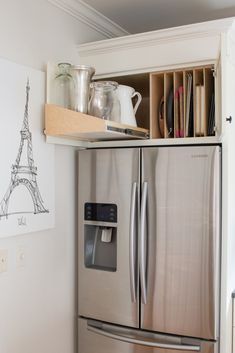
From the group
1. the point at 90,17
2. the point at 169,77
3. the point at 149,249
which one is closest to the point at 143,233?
the point at 149,249

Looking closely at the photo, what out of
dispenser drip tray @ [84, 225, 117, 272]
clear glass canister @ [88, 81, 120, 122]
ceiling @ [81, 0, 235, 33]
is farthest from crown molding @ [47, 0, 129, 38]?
dispenser drip tray @ [84, 225, 117, 272]

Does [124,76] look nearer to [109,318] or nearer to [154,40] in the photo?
[154,40]

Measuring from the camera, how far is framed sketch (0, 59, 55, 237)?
1842 mm

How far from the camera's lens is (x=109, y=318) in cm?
227

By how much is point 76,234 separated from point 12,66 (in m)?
1.07

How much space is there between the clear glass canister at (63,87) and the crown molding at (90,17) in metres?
0.40

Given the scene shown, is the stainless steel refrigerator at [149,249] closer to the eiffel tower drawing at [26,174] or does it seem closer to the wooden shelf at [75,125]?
the wooden shelf at [75,125]

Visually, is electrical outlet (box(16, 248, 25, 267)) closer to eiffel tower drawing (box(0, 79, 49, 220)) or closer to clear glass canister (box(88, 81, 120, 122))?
eiffel tower drawing (box(0, 79, 49, 220))

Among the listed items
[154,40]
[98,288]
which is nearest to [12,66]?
[154,40]

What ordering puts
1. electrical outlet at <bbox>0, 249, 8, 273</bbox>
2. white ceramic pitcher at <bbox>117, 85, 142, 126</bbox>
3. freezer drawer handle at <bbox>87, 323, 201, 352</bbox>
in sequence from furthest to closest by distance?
white ceramic pitcher at <bbox>117, 85, 142, 126</bbox>, freezer drawer handle at <bbox>87, 323, 201, 352</bbox>, electrical outlet at <bbox>0, 249, 8, 273</bbox>

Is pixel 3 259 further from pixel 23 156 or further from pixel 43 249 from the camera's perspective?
pixel 23 156

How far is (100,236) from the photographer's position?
236 centimetres

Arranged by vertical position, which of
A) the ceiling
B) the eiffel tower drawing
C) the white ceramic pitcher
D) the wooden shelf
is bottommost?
the eiffel tower drawing

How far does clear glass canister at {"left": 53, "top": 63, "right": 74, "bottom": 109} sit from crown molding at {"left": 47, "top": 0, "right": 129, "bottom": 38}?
0.40 m
